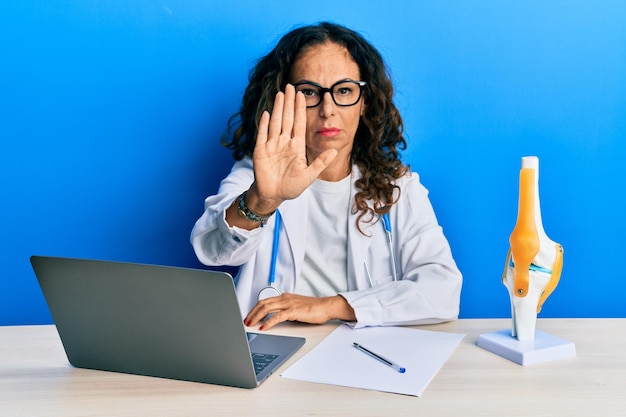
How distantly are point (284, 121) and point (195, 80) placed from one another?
829 millimetres

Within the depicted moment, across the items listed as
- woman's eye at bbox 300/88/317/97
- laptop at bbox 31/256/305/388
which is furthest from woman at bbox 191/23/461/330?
laptop at bbox 31/256/305/388

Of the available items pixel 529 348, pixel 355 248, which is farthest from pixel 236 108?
pixel 529 348

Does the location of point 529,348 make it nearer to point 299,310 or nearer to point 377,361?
point 377,361

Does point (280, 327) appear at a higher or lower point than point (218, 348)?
lower

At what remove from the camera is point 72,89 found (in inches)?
89.4

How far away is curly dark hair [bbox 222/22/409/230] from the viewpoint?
2123 millimetres

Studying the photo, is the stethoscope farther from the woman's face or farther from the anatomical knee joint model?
the anatomical knee joint model

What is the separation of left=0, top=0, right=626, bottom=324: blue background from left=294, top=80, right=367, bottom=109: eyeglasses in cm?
33

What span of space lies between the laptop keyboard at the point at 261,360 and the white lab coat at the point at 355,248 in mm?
439

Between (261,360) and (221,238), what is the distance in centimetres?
54

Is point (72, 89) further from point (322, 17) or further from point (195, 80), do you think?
point (322, 17)

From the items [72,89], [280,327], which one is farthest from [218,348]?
[72,89]

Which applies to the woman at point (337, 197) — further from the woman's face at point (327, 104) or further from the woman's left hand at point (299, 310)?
the woman's left hand at point (299, 310)

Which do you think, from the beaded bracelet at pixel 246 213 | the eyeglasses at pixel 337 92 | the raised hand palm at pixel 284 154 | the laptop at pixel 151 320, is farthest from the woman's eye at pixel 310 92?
the laptop at pixel 151 320
